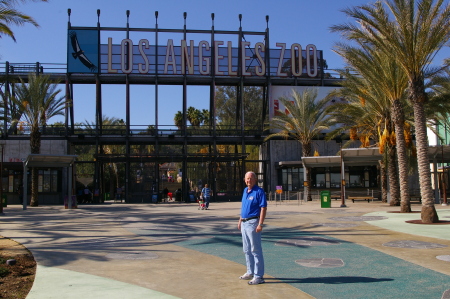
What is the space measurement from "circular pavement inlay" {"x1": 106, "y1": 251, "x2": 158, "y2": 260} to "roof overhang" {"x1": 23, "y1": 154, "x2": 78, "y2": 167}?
17.1m

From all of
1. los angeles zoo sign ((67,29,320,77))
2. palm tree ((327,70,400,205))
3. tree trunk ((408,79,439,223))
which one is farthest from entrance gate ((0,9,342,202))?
tree trunk ((408,79,439,223))

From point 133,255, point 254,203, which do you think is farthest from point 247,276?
point 133,255

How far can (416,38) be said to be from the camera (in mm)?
15734

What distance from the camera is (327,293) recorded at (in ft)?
21.4

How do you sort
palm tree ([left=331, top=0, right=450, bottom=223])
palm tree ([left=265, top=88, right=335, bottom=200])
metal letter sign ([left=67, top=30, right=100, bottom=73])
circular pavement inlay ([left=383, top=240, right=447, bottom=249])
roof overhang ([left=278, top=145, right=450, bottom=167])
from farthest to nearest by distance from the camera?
metal letter sign ([left=67, top=30, right=100, bottom=73])
palm tree ([left=265, top=88, right=335, bottom=200])
roof overhang ([left=278, top=145, right=450, bottom=167])
palm tree ([left=331, top=0, right=450, bottom=223])
circular pavement inlay ([left=383, top=240, right=447, bottom=249])

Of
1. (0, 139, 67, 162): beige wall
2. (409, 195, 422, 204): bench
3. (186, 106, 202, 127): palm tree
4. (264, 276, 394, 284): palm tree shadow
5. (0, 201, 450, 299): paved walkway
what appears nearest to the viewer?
(0, 201, 450, 299): paved walkway

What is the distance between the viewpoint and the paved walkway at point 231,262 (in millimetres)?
6648

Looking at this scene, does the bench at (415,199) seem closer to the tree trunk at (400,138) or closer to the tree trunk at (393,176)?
the tree trunk at (393,176)

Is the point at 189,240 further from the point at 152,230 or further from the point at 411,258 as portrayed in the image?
the point at 411,258

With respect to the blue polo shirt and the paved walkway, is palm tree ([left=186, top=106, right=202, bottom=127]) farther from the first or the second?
the blue polo shirt

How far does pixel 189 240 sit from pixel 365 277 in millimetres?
6116

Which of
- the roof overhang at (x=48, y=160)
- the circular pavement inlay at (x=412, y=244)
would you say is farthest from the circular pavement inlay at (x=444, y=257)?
the roof overhang at (x=48, y=160)

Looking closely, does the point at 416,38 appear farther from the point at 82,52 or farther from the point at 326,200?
the point at 82,52

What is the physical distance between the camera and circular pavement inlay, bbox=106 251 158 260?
9.52 m
